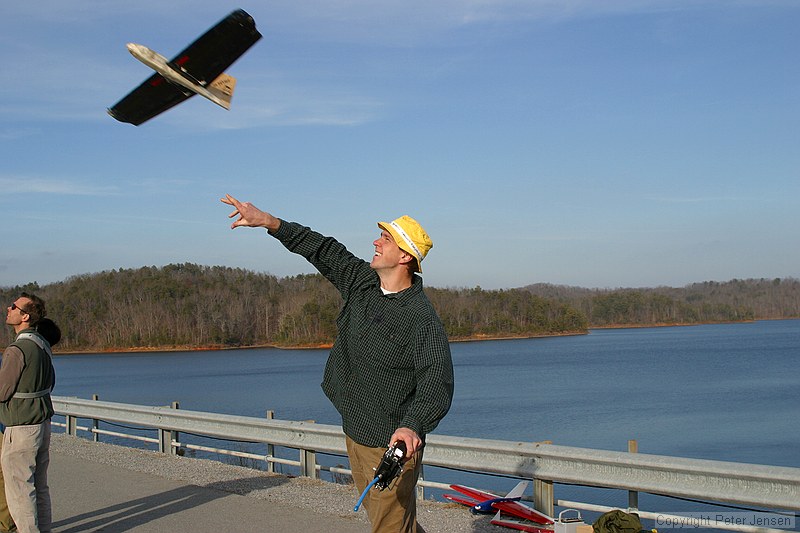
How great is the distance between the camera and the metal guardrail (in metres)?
6.40

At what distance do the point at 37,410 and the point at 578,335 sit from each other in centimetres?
15231

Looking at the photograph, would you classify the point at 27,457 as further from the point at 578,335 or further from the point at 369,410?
the point at 578,335

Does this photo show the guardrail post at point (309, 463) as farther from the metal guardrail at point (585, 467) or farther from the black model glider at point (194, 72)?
the black model glider at point (194, 72)

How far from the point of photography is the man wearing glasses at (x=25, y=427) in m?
6.88

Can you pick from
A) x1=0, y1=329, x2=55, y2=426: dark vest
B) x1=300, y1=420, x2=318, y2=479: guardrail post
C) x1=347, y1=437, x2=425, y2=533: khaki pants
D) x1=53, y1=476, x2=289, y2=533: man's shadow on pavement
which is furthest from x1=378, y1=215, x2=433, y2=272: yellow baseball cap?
x1=300, y1=420, x2=318, y2=479: guardrail post

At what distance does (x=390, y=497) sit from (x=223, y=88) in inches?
102

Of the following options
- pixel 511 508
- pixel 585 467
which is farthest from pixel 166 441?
pixel 585 467

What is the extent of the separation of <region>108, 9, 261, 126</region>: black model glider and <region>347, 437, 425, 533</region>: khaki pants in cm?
229

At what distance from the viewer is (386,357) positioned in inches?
192

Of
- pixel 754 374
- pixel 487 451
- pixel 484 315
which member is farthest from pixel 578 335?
pixel 487 451

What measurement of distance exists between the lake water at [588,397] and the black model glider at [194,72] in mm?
10775

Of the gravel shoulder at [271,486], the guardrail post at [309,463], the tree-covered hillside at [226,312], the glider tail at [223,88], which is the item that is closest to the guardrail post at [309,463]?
the guardrail post at [309,463]

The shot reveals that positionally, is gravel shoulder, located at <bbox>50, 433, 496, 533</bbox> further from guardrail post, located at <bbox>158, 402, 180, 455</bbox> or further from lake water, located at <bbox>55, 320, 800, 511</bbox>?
lake water, located at <bbox>55, 320, 800, 511</bbox>

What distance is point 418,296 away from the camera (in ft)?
16.5
